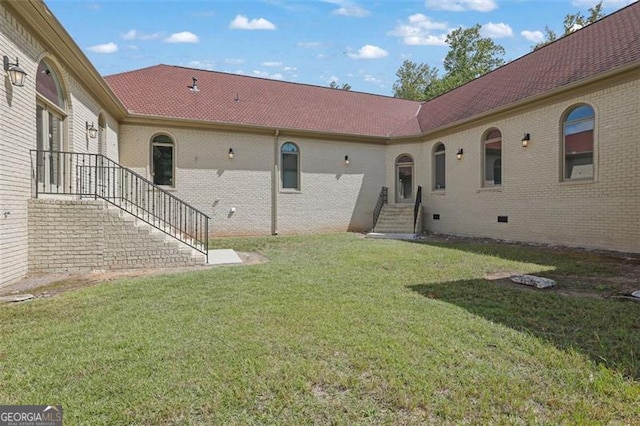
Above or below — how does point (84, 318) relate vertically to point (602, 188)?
below

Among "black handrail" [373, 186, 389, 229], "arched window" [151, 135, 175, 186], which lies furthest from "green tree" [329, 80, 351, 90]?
"arched window" [151, 135, 175, 186]

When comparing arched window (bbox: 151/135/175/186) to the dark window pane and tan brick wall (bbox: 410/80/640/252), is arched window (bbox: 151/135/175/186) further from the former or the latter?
tan brick wall (bbox: 410/80/640/252)

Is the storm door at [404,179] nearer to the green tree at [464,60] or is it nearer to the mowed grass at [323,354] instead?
the mowed grass at [323,354]

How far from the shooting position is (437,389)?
237cm

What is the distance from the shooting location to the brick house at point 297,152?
612 centimetres

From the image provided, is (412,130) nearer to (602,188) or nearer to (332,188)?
(332,188)

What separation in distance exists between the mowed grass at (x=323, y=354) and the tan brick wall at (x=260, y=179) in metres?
7.67

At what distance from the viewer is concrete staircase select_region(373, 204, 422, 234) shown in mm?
13629

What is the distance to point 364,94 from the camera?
17.8 metres

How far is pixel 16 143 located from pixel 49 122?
157 centimetres

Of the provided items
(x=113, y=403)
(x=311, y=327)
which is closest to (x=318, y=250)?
(x=311, y=327)

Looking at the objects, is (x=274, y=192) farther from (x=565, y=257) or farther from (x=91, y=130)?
(x=565, y=257)

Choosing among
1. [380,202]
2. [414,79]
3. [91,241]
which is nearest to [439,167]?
[380,202]

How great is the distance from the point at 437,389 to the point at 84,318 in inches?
144
